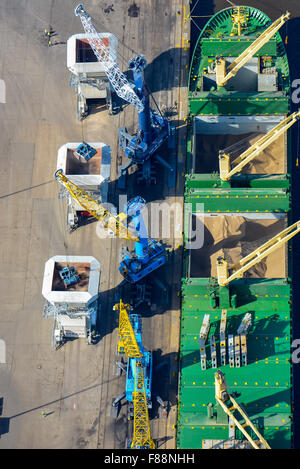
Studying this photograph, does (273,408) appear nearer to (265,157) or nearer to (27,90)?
(265,157)

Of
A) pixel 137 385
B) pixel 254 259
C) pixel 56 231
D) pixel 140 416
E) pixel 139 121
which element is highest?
pixel 139 121

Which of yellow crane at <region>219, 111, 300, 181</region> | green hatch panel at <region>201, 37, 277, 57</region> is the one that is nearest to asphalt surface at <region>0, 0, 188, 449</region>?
green hatch panel at <region>201, 37, 277, 57</region>

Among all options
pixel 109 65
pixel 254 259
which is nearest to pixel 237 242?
pixel 254 259

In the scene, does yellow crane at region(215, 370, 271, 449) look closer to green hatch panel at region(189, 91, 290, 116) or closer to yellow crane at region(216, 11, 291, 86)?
green hatch panel at region(189, 91, 290, 116)

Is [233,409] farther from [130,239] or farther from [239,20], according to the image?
[239,20]

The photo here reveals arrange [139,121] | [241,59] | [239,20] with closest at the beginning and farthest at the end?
[241,59] → [139,121] → [239,20]

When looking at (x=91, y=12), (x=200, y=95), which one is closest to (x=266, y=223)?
(x=200, y=95)

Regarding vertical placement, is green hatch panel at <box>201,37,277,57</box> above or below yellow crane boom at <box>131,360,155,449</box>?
above
